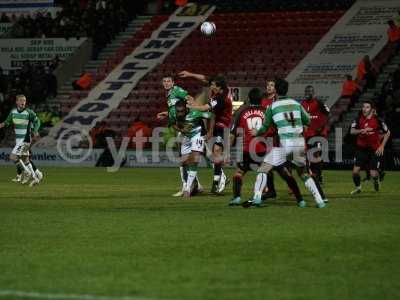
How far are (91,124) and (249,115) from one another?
25514 millimetres

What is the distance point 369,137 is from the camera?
22438mm

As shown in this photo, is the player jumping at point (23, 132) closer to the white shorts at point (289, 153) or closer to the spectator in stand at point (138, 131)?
the white shorts at point (289, 153)

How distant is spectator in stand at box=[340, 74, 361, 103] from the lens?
37781 mm

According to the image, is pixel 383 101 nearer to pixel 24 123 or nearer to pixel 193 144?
pixel 24 123

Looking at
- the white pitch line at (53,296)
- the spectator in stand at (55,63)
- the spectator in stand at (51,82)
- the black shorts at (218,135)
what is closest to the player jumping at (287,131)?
the black shorts at (218,135)

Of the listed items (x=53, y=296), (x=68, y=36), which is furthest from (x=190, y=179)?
(x=68, y=36)

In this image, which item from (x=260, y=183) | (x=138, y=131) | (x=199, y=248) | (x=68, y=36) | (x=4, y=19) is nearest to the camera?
(x=199, y=248)

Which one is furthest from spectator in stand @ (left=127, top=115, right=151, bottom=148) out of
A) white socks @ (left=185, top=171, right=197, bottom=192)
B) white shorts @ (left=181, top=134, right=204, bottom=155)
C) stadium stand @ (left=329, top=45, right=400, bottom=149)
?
white socks @ (left=185, top=171, right=197, bottom=192)

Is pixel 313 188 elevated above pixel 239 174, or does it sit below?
below

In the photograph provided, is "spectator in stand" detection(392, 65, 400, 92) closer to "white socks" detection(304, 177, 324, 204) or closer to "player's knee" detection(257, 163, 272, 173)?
"white socks" detection(304, 177, 324, 204)

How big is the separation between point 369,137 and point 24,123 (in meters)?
9.49

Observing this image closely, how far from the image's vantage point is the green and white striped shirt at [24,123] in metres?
26.8

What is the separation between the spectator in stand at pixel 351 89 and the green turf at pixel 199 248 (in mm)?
18315

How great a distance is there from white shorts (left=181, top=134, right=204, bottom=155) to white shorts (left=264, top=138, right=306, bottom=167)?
13.9 feet
